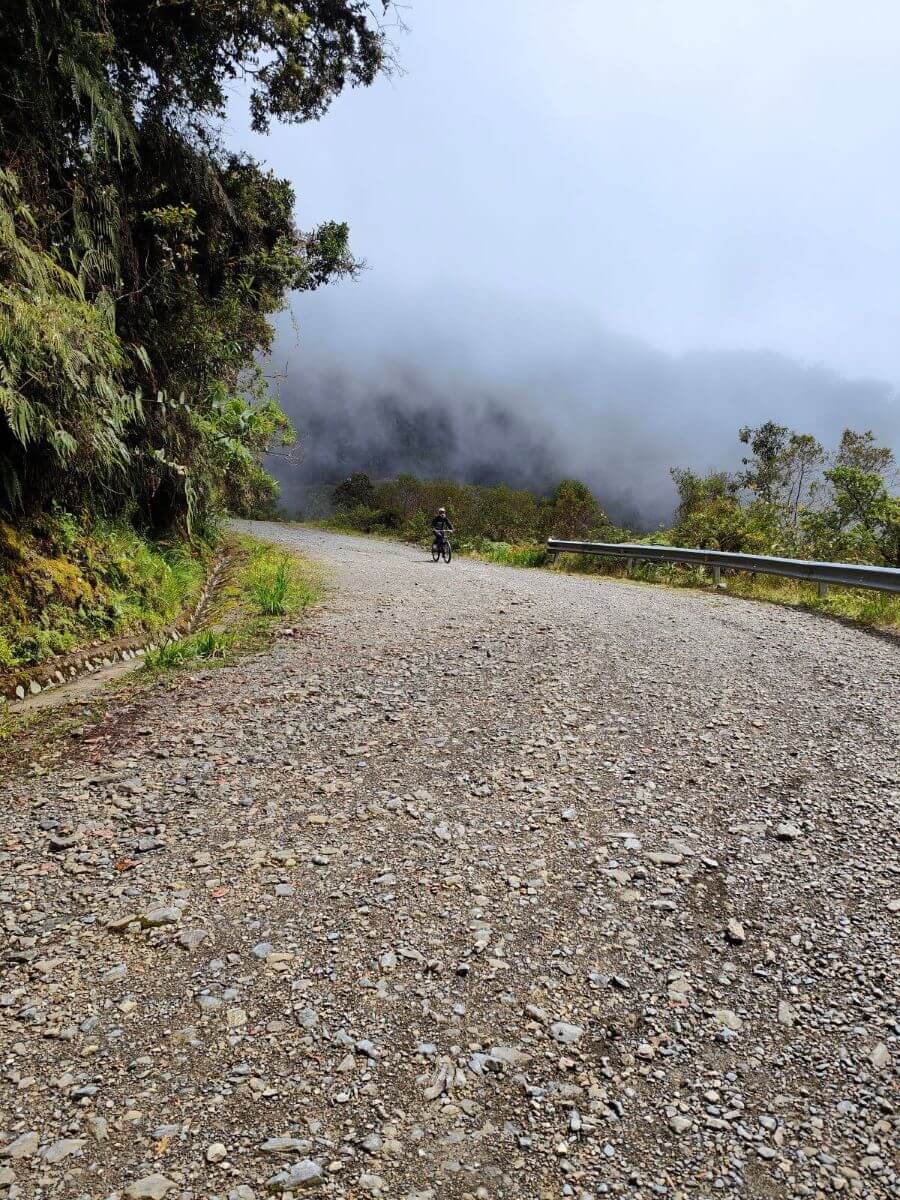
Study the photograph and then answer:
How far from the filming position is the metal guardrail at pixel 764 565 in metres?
9.34

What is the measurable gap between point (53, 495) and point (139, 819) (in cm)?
519

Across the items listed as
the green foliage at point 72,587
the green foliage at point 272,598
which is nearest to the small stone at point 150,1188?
the green foliage at point 72,587

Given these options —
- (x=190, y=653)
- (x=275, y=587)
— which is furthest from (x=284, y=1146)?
(x=275, y=587)

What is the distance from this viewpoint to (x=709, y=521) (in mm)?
17906

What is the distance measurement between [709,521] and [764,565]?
5.94 m

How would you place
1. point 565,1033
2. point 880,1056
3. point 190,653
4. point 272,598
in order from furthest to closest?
point 272,598, point 190,653, point 565,1033, point 880,1056

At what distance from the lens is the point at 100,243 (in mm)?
8328

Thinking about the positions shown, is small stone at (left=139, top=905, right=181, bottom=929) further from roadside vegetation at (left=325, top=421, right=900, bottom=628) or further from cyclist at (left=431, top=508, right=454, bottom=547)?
cyclist at (left=431, top=508, right=454, bottom=547)

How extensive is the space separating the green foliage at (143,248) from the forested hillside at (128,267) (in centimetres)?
3

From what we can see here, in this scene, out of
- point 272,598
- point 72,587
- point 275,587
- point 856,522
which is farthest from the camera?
point 856,522

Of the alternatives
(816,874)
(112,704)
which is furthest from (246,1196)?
(112,704)

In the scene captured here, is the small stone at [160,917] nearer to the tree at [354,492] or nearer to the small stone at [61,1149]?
the small stone at [61,1149]

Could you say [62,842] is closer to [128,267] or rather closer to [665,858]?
[665,858]

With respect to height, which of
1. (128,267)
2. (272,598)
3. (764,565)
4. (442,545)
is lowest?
(272,598)
